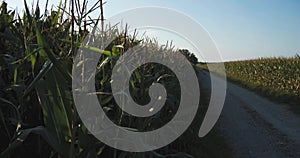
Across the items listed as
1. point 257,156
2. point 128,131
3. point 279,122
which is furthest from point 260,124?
point 128,131

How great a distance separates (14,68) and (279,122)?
7.96m

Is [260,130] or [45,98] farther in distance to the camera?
[260,130]

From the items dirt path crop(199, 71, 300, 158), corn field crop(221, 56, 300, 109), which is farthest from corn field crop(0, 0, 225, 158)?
corn field crop(221, 56, 300, 109)

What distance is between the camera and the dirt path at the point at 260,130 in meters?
5.92

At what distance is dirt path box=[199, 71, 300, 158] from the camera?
19.4ft

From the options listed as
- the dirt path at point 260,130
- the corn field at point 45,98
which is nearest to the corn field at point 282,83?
the dirt path at point 260,130

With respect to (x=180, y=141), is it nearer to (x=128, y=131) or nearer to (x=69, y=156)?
(x=128, y=131)

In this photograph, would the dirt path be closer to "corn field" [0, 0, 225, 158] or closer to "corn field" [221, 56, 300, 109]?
"corn field" [221, 56, 300, 109]

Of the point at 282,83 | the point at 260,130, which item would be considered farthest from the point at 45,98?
the point at 282,83

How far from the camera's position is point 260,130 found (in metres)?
7.62

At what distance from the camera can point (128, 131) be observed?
1.89m

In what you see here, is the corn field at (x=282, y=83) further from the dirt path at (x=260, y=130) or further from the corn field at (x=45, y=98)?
the corn field at (x=45, y=98)

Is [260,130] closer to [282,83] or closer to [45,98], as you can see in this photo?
[45,98]

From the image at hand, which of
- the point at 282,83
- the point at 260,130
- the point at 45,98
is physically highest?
the point at 45,98
